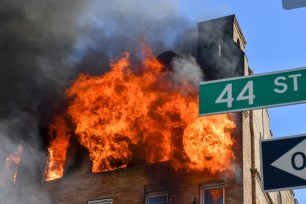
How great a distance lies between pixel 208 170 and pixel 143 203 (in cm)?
223

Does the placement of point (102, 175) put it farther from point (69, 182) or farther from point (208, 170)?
point (208, 170)

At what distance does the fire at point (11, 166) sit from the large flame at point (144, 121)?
2.54 metres

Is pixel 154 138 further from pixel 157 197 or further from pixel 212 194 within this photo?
pixel 212 194

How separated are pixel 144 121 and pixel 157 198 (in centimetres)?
289

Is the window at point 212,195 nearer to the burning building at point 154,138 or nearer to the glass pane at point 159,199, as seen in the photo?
the burning building at point 154,138

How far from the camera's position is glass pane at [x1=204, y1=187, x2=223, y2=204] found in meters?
17.6

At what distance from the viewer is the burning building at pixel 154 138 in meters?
18.1

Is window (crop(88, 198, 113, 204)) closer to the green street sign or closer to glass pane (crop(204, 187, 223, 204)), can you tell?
glass pane (crop(204, 187, 223, 204))

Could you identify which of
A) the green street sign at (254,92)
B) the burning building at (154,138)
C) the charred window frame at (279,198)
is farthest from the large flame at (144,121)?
the green street sign at (254,92)

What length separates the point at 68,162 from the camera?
68.9ft

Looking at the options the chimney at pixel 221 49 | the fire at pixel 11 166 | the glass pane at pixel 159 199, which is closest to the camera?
the glass pane at pixel 159 199

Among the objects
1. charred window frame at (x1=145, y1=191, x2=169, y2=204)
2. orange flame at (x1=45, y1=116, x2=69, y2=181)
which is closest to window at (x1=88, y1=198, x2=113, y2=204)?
charred window frame at (x1=145, y1=191, x2=169, y2=204)

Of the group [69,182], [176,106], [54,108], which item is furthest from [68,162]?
[176,106]

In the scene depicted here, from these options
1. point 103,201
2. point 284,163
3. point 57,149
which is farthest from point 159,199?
point 284,163
